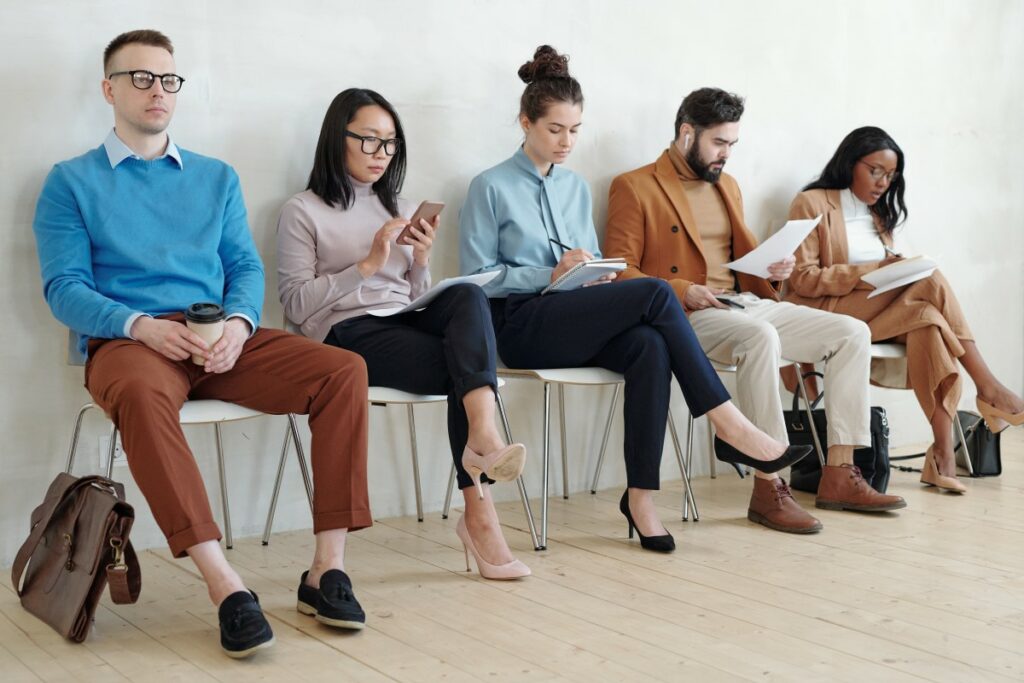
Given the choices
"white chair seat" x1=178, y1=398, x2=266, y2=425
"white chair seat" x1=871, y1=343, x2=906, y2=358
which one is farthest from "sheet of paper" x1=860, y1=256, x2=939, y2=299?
"white chair seat" x1=178, y1=398, x2=266, y2=425

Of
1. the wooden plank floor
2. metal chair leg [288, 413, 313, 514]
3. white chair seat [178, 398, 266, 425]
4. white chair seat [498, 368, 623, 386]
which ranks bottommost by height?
the wooden plank floor

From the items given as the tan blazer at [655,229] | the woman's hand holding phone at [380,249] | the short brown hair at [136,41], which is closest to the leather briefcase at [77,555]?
the woman's hand holding phone at [380,249]

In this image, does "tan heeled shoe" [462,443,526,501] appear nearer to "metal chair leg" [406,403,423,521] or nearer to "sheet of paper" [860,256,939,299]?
"metal chair leg" [406,403,423,521]

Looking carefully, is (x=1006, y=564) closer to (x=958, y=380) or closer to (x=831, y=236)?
(x=958, y=380)

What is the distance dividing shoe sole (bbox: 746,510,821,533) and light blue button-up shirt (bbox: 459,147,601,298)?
0.90 metres

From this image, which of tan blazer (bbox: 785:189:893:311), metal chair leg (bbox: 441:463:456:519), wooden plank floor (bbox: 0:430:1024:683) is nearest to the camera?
wooden plank floor (bbox: 0:430:1024:683)

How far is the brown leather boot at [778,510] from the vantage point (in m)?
3.14

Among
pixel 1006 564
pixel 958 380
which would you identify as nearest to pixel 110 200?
pixel 1006 564

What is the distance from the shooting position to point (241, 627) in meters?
2.10

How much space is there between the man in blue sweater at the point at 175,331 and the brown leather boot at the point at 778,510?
133 centimetres

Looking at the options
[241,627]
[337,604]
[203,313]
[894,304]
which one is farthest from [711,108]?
[241,627]

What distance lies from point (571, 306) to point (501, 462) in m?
0.73

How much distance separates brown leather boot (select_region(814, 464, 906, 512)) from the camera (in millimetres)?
3383

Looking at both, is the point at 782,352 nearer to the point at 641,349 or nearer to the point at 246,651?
the point at 641,349
